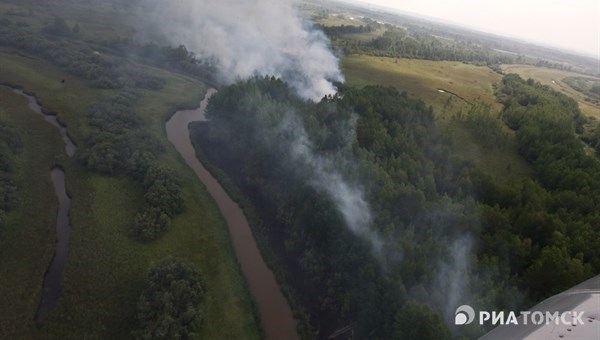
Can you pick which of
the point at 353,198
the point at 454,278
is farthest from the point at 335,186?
the point at 454,278

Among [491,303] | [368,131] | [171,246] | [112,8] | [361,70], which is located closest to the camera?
[491,303]

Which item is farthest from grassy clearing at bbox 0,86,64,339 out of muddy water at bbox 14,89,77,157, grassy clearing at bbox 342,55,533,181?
grassy clearing at bbox 342,55,533,181

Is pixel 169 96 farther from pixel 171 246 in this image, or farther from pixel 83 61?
pixel 171 246

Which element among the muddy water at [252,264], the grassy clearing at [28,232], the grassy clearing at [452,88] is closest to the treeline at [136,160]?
the muddy water at [252,264]

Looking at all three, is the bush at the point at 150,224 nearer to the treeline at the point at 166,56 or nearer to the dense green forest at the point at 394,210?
the dense green forest at the point at 394,210

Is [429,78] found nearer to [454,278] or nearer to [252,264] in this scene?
[252,264]

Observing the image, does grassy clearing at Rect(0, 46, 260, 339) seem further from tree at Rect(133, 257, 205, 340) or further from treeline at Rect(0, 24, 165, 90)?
treeline at Rect(0, 24, 165, 90)

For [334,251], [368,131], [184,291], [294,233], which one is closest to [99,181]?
[184,291]
